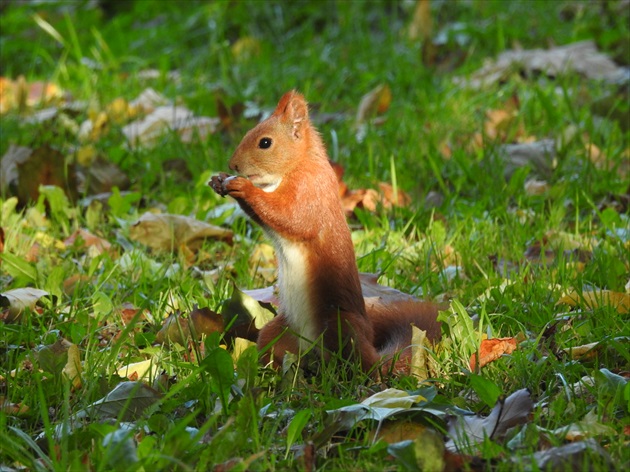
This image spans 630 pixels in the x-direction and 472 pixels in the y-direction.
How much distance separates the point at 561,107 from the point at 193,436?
3301mm

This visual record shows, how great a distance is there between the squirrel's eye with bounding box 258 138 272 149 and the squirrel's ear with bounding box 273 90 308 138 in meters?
0.07

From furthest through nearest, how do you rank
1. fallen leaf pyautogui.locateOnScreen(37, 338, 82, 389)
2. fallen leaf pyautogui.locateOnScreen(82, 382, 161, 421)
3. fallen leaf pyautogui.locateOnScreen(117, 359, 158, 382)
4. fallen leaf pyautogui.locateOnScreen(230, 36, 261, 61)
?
fallen leaf pyautogui.locateOnScreen(230, 36, 261, 61)
fallen leaf pyautogui.locateOnScreen(117, 359, 158, 382)
fallen leaf pyautogui.locateOnScreen(37, 338, 82, 389)
fallen leaf pyautogui.locateOnScreen(82, 382, 161, 421)

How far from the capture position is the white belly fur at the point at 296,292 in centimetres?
252

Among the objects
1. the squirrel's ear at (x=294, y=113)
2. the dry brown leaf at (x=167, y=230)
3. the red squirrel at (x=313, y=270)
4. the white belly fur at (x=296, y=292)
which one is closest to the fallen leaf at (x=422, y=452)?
the red squirrel at (x=313, y=270)

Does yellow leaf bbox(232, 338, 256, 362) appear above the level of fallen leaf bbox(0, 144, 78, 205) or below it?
below

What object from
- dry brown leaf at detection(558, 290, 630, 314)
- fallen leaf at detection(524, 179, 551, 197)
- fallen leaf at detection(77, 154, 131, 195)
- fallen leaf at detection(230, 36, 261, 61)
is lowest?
fallen leaf at detection(524, 179, 551, 197)

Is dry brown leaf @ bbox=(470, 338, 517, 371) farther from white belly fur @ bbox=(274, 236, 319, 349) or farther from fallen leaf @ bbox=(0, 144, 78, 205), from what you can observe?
fallen leaf @ bbox=(0, 144, 78, 205)

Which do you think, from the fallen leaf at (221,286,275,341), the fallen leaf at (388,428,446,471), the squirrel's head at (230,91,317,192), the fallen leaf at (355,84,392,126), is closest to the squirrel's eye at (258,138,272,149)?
the squirrel's head at (230,91,317,192)

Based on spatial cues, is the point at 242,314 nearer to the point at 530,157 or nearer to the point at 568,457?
the point at 568,457

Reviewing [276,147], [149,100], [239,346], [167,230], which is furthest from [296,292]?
[149,100]

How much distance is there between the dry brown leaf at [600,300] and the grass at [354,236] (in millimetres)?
38

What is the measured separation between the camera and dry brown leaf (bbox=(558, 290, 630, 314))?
2.68 metres

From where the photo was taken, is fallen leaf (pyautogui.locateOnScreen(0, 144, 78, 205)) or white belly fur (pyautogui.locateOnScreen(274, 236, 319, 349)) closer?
white belly fur (pyautogui.locateOnScreen(274, 236, 319, 349))

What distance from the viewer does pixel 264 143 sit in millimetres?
2730
